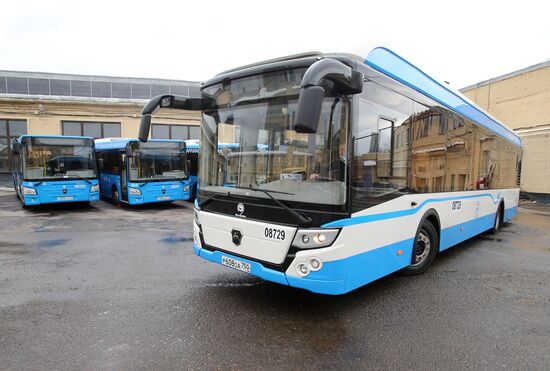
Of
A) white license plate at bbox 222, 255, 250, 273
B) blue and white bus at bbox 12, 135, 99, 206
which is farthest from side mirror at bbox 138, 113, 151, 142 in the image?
blue and white bus at bbox 12, 135, 99, 206

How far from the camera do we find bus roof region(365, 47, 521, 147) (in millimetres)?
4172

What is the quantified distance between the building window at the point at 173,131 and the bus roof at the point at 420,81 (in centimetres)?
2143

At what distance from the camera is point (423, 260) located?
18.5ft

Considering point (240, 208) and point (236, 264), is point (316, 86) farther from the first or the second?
point (236, 264)

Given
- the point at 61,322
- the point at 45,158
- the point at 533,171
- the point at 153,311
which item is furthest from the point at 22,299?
the point at 533,171

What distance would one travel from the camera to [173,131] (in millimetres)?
25703

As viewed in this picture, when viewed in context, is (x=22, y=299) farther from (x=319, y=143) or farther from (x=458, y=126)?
(x=458, y=126)

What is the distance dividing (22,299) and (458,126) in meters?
7.12

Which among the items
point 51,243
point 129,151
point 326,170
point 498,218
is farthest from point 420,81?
point 129,151

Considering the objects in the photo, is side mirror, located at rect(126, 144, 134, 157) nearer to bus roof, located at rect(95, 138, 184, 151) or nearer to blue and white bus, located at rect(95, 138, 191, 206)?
blue and white bus, located at rect(95, 138, 191, 206)

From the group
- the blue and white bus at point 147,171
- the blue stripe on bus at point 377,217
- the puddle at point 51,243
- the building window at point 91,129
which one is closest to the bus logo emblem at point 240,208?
the blue stripe on bus at point 377,217

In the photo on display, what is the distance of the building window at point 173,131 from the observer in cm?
2525

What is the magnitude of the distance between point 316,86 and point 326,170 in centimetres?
101

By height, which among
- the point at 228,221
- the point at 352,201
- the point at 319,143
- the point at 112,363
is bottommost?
the point at 112,363
